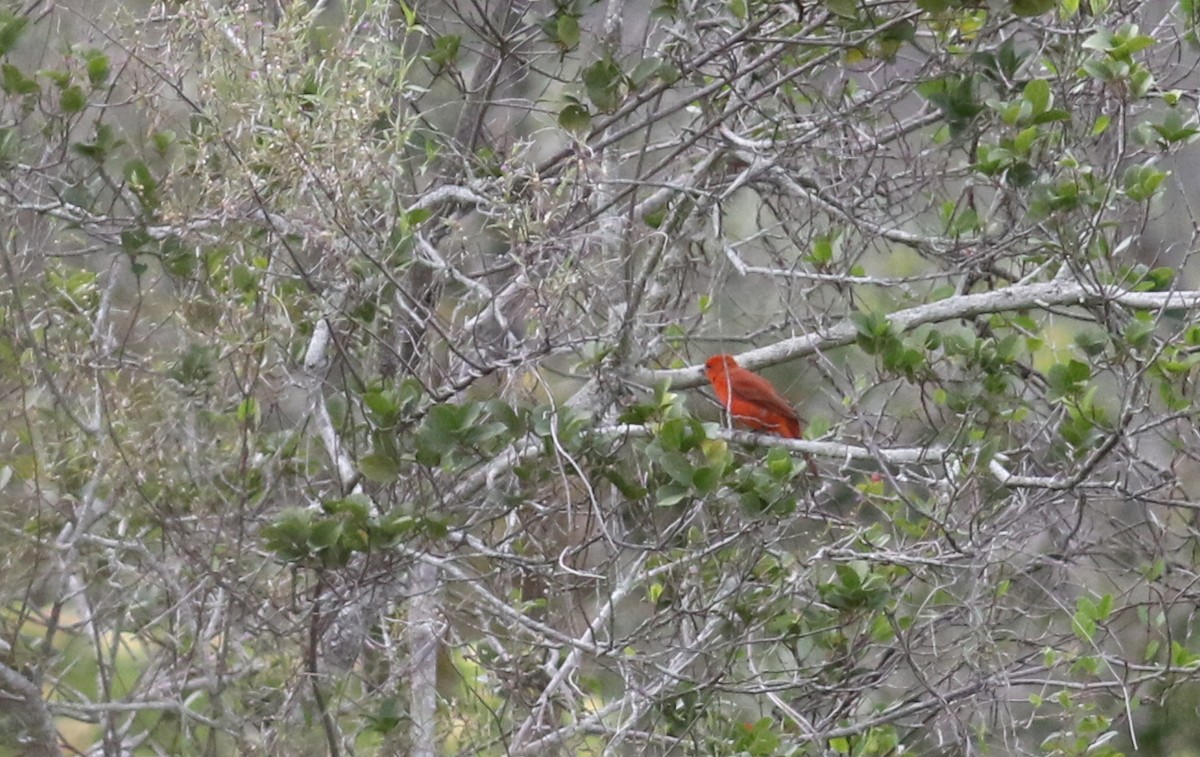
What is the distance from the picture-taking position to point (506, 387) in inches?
146

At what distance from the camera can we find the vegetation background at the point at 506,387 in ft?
11.3

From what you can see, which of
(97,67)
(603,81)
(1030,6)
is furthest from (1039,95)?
(97,67)

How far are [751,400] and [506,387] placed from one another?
5.41 ft

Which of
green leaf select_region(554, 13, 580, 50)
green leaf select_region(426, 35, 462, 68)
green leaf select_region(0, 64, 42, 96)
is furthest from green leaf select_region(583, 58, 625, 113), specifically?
green leaf select_region(0, 64, 42, 96)

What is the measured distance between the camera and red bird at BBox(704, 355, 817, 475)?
14.7 feet

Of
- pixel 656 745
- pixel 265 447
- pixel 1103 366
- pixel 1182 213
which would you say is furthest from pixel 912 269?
pixel 265 447

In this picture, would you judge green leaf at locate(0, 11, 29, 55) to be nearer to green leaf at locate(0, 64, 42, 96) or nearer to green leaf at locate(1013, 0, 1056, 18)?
green leaf at locate(0, 64, 42, 96)

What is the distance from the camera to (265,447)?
3.83 m

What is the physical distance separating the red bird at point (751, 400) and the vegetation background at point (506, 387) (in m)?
0.12

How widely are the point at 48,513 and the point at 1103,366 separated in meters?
3.00

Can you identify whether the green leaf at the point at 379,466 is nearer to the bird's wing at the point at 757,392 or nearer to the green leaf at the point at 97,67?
the green leaf at the point at 97,67

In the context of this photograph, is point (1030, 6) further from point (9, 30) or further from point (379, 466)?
point (9, 30)

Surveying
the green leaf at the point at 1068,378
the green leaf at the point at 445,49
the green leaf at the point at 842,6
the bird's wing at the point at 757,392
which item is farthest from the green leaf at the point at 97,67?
the green leaf at the point at 1068,378

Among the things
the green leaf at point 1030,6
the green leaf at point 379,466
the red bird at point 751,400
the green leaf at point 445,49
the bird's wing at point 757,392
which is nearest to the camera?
the green leaf at point 1030,6
